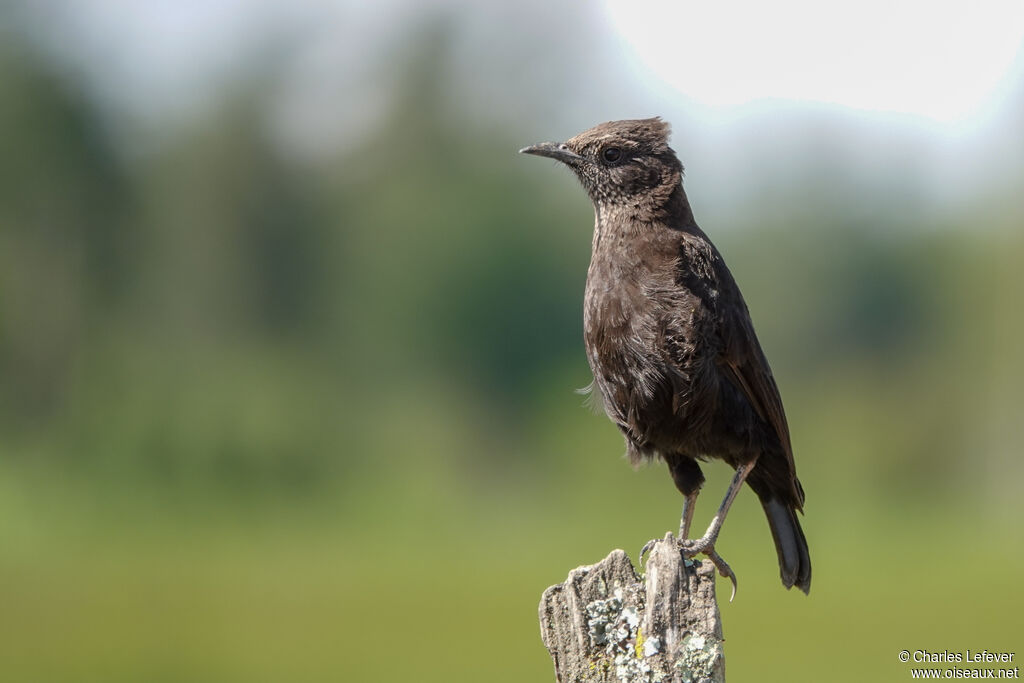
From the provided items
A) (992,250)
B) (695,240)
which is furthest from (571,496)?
(695,240)

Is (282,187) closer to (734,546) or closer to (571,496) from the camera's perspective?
(571,496)

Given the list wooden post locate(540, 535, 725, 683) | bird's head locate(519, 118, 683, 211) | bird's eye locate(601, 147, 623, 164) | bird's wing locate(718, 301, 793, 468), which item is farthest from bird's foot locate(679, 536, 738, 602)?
bird's eye locate(601, 147, 623, 164)

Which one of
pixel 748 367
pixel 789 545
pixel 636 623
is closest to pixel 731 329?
pixel 748 367

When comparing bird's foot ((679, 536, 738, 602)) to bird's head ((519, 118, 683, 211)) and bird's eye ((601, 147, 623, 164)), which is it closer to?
bird's head ((519, 118, 683, 211))

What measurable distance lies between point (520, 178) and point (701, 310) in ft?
65.1

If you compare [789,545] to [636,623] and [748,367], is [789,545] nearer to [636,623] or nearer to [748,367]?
[748,367]

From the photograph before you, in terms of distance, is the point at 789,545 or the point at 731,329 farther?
the point at 789,545

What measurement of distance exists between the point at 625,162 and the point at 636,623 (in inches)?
101

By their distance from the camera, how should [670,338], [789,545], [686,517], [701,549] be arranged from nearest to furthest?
[701,549]
[670,338]
[686,517]
[789,545]

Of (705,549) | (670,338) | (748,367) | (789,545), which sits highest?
(670,338)

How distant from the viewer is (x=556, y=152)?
5.91m

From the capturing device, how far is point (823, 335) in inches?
813

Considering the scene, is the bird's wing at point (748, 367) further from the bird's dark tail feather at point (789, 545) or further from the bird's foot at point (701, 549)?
the bird's foot at point (701, 549)

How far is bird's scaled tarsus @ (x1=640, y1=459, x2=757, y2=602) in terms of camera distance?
5.09 metres
